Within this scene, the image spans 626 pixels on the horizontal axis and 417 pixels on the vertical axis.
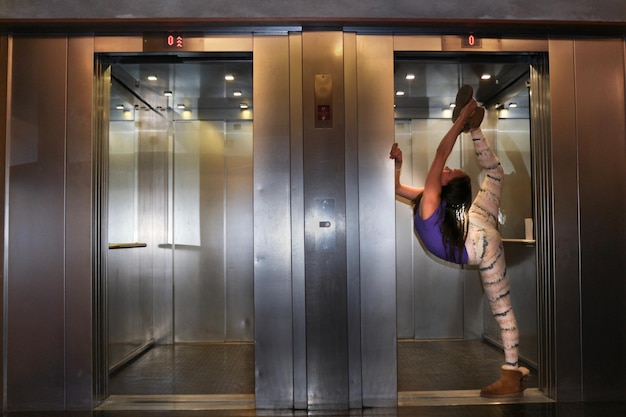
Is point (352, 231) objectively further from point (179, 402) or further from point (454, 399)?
point (179, 402)

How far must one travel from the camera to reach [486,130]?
5.90 meters

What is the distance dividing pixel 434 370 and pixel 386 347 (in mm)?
1008

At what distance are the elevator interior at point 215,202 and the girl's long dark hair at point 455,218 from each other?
3.30 ft

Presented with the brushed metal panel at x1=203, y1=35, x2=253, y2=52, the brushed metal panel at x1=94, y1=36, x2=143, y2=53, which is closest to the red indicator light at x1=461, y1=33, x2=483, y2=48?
the brushed metal panel at x1=203, y1=35, x2=253, y2=52

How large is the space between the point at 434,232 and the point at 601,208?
1.43 m

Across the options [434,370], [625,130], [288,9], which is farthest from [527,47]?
[434,370]

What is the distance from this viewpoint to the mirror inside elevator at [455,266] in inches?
206

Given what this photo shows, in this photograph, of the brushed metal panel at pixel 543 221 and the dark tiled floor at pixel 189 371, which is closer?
the brushed metal panel at pixel 543 221

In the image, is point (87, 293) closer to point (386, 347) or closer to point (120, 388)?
point (120, 388)

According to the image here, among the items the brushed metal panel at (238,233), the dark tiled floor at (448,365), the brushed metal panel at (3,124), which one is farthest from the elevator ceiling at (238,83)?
the dark tiled floor at (448,365)

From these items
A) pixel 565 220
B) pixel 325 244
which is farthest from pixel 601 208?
pixel 325 244

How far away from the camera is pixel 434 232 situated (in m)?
4.49

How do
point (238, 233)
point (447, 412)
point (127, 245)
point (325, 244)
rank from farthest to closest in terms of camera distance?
point (238, 233) → point (127, 245) → point (325, 244) → point (447, 412)

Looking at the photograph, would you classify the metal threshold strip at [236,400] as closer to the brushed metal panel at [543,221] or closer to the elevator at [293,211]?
the elevator at [293,211]
